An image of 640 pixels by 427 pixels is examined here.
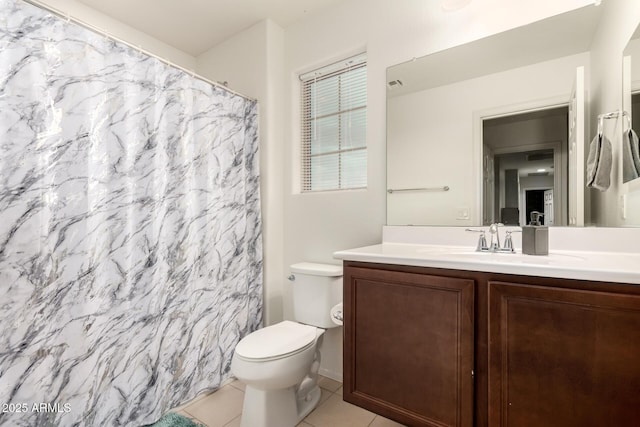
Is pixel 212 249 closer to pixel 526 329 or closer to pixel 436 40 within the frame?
pixel 526 329

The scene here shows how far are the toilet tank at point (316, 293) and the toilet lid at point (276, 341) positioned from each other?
81mm

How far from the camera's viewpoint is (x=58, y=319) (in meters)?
1.23

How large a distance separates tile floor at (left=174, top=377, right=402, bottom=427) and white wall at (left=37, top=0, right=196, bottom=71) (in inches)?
92.7

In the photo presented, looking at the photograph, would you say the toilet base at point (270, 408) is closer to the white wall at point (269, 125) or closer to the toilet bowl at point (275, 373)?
the toilet bowl at point (275, 373)

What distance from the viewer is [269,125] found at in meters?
2.17

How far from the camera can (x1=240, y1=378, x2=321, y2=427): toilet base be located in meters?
1.43

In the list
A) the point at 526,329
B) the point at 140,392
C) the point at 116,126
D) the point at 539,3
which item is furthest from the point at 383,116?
the point at 140,392

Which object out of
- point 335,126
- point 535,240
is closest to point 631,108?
point 535,240

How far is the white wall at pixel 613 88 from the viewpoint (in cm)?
114

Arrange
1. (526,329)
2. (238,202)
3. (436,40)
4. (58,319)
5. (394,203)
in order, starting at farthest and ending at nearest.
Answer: (238,202), (394,203), (436,40), (58,319), (526,329)

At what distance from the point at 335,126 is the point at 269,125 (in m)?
0.49

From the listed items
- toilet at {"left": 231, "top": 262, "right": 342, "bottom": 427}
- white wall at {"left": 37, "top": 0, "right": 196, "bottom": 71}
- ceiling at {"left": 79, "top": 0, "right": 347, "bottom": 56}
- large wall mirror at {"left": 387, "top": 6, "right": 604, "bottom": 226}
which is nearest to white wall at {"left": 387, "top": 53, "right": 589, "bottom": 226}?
large wall mirror at {"left": 387, "top": 6, "right": 604, "bottom": 226}

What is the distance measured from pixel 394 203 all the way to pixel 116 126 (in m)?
1.51

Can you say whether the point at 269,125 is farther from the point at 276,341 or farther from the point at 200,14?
the point at 276,341
